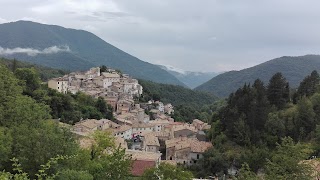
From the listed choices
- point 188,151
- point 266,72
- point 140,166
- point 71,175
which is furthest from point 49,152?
point 266,72

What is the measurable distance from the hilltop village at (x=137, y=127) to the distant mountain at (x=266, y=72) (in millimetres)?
85925

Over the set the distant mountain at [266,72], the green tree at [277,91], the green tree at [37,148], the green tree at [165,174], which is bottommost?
the green tree at [165,174]

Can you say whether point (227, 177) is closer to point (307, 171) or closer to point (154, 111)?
point (307, 171)

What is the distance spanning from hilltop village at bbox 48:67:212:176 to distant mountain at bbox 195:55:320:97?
3383 inches

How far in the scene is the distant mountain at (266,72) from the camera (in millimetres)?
161750

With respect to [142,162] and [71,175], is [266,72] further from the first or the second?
[71,175]

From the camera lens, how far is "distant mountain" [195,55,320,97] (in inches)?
6368

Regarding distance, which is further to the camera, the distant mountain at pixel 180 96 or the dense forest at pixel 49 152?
the distant mountain at pixel 180 96

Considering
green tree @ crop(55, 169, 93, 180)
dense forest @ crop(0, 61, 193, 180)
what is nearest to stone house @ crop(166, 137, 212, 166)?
dense forest @ crop(0, 61, 193, 180)

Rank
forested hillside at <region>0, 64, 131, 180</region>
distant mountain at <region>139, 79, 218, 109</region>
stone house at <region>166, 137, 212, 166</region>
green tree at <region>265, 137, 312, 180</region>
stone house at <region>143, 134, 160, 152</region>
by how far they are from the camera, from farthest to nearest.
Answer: distant mountain at <region>139, 79, 218, 109</region> < stone house at <region>143, 134, 160, 152</region> < stone house at <region>166, 137, 212, 166</region> < forested hillside at <region>0, 64, 131, 180</region> < green tree at <region>265, 137, 312, 180</region>

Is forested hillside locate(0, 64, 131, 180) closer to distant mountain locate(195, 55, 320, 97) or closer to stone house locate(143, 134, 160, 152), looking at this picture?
stone house locate(143, 134, 160, 152)

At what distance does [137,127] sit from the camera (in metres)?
59.1

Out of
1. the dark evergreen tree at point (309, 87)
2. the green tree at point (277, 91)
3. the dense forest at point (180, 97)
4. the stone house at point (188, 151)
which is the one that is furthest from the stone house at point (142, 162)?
the dense forest at point (180, 97)

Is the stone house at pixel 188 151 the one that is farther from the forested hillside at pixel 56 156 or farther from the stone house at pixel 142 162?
the forested hillside at pixel 56 156
